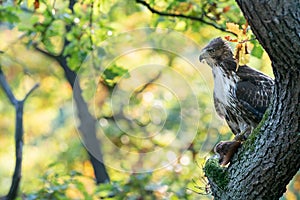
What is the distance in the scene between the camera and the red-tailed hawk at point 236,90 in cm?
422

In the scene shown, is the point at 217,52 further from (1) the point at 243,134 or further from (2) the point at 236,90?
(1) the point at 243,134

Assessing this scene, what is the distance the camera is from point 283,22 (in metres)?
2.86

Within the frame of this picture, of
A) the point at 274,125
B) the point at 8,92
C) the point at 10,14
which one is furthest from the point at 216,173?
the point at 10,14

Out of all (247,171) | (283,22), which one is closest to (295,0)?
(283,22)

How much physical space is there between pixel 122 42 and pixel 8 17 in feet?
3.12

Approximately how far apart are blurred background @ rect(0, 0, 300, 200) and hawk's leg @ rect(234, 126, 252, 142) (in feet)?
3.49

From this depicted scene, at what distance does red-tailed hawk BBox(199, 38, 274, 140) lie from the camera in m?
4.22

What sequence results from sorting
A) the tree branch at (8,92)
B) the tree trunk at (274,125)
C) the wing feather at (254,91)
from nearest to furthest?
the tree trunk at (274,125)
the wing feather at (254,91)
the tree branch at (8,92)

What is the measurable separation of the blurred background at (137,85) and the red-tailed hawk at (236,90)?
0.70 m

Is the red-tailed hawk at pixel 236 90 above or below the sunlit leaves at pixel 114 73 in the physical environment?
above

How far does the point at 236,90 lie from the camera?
14.1ft

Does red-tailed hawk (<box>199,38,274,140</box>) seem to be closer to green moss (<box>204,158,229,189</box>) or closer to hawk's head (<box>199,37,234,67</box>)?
hawk's head (<box>199,37,234,67</box>)

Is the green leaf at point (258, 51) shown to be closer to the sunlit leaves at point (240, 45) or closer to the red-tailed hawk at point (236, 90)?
the red-tailed hawk at point (236, 90)

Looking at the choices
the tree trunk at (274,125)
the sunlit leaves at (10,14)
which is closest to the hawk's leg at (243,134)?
the tree trunk at (274,125)
